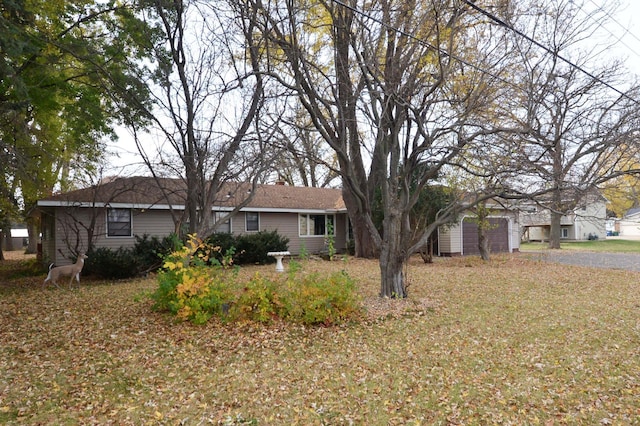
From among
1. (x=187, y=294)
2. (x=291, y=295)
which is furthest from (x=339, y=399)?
(x=187, y=294)

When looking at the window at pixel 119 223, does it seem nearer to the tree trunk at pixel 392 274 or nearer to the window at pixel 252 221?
the window at pixel 252 221

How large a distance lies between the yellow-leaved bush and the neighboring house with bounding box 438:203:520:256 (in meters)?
12.1

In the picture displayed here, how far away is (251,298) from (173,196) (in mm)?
10262

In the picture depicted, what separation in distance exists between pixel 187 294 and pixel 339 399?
342 centimetres

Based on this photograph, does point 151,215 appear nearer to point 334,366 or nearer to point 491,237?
point 334,366

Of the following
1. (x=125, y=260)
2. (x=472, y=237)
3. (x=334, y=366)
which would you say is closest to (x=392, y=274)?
(x=334, y=366)

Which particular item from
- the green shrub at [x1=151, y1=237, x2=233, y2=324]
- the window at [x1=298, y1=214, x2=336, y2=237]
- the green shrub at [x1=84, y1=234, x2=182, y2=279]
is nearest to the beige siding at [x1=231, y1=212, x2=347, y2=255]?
the window at [x1=298, y1=214, x2=336, y2=237]

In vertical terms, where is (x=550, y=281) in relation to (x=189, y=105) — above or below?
below

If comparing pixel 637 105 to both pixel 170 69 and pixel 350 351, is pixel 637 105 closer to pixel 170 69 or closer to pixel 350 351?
pixel 350 351

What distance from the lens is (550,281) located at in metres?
11.0

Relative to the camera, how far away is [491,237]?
2116cm

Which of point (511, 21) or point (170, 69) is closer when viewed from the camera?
point (511, 21)

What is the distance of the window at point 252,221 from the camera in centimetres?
1814

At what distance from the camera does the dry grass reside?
388 centimetres
